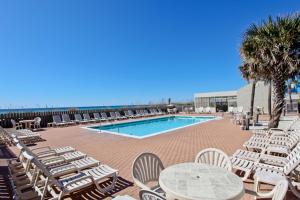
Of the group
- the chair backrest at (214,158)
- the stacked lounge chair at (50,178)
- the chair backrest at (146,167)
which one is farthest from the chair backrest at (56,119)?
the chair backrest at (214,158)

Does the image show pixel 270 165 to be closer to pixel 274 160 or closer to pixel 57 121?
pixel 274 160

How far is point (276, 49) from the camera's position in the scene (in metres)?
6.77

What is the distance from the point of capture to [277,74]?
7.21 meters

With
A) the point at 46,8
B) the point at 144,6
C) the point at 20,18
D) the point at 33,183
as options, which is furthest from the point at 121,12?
the point at 33,183

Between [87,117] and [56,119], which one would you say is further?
[87,117]

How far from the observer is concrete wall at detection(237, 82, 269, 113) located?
56.0ft

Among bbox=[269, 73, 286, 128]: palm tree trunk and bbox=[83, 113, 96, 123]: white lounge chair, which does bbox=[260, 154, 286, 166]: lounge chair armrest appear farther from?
bbox=[83, 113, 96, 123]: white lounge chair

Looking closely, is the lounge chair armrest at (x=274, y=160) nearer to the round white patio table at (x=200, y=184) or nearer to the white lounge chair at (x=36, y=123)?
the round white patio table at (x=200, y=184)

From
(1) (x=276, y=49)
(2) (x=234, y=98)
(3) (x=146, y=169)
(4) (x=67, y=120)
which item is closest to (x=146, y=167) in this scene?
(3) (x=146, y=169)

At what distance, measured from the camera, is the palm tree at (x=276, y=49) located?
6660mm

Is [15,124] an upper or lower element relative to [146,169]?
lower

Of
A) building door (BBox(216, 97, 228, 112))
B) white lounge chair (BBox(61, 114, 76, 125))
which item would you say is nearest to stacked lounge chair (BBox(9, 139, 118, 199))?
white lounge chair (BBox(61, 114, 76, 125))

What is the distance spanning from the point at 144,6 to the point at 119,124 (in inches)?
389

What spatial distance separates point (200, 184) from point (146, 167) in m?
0.99
